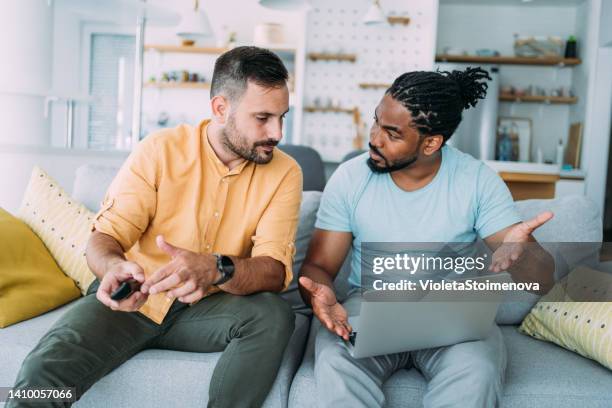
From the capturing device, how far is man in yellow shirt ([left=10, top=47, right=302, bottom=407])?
4.61 ft

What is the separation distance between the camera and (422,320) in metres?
1.36

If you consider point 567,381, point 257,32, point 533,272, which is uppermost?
point 257,32

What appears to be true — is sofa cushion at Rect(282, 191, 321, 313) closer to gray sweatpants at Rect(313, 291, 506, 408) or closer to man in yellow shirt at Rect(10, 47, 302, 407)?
man in yellow shirt at Rect(10, 47, 302, 407)

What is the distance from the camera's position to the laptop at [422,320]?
129 centimetres

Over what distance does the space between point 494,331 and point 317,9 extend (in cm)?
511

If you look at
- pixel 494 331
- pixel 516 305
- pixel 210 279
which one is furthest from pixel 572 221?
pixel 210 279

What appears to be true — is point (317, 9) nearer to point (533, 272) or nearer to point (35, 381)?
point (533, 272)

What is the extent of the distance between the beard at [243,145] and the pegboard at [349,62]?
4439 mm

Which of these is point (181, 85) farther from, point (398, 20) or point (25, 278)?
point (25, 278)

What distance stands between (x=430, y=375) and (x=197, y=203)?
30.3 inches

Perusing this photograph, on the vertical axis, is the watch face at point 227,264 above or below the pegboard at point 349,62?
below

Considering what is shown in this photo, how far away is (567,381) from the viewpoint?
153 cm

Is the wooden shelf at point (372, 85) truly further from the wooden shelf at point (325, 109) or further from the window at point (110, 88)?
the window at point (110, 88)

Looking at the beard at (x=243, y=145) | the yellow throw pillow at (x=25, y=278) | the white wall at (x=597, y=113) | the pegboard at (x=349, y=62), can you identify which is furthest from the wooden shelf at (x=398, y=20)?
the yellow throw pillow at (x=25, y=278)
